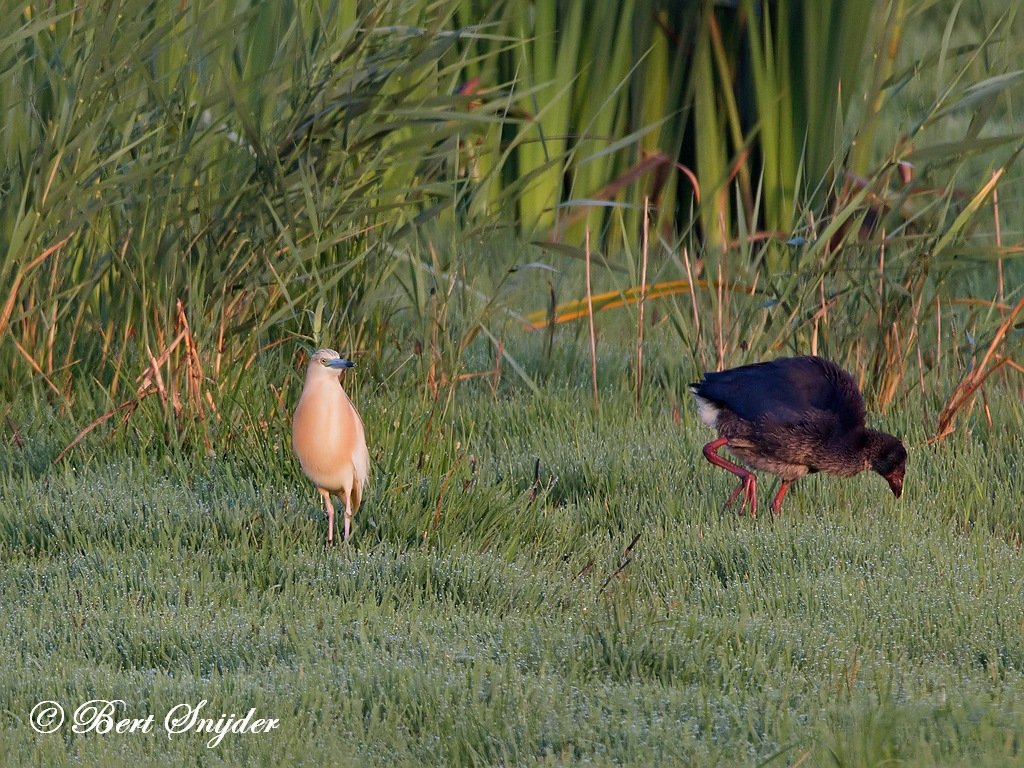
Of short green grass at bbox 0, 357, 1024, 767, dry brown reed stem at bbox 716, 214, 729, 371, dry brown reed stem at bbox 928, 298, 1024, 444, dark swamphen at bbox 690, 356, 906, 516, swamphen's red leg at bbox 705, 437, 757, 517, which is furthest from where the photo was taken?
dry brown reed stem at bbox 716, 214, 729, 371

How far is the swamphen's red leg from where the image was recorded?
14.4 feet

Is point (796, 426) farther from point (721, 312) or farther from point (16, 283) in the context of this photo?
point (16, 283)

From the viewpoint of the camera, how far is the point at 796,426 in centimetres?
460

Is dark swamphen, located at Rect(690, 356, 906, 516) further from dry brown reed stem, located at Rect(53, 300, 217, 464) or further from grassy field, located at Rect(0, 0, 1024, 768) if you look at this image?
dry brown reed stem, located at Rect(53, 300, 217, 464)

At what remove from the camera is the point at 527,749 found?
2.85 m

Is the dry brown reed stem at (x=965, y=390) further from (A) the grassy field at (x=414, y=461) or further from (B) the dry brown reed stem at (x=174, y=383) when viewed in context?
(B) the dry brown reed stem at (x=174, y=383)

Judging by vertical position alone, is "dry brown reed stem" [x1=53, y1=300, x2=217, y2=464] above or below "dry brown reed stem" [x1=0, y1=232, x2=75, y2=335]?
below

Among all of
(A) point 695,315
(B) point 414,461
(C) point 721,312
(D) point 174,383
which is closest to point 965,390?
(C) point 721,312

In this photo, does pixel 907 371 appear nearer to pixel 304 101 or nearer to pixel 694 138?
pixel 694 138

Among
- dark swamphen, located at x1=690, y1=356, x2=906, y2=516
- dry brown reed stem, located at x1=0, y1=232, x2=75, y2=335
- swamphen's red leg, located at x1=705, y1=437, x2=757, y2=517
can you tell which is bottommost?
swamphen's red leg, located at x1=705, y1=437, x2=757, y2=517

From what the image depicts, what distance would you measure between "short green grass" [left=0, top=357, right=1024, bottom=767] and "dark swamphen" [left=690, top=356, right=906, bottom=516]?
12 cm

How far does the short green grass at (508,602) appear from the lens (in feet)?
9.43

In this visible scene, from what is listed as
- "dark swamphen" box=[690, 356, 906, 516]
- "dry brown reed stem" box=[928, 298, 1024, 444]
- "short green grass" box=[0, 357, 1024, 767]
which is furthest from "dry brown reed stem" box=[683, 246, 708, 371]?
"dry brown reed stem" box=[928, 298, 1024, 444]

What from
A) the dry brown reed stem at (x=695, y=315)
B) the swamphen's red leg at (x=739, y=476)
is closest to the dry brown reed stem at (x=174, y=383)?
the swamphen's red leg at (x=739, y=476)
